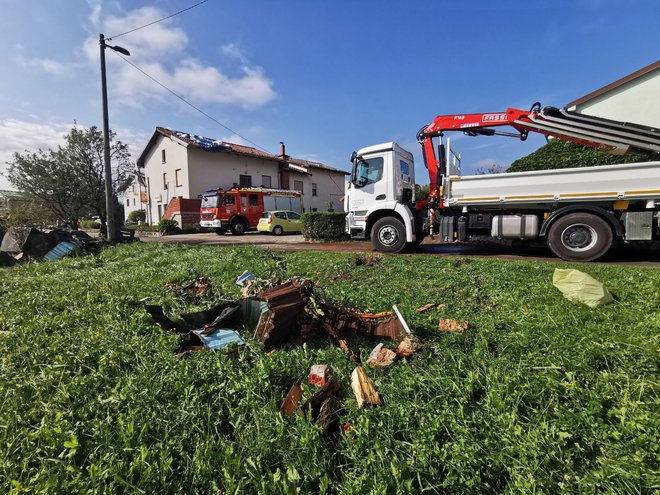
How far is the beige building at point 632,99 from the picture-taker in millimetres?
12727

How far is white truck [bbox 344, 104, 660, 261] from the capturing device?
6766 millimetres

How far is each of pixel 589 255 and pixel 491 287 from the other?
164 inches

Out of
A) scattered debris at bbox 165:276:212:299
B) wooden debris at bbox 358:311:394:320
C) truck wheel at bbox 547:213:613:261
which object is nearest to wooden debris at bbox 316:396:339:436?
wooden debris at bbox 358:311:394:320

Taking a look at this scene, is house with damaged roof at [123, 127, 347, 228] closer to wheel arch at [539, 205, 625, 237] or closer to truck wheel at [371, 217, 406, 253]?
truck wheel at [371, 217, 406, 253]

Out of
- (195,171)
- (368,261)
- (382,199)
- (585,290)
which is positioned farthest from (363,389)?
(195,171)

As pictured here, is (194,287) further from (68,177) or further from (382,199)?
(68,177)

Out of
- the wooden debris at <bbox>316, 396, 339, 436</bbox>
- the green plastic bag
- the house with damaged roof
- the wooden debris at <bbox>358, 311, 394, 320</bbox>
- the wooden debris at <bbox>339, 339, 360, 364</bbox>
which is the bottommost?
the wooden debris at <bbox>316, 396, 339, 436</bbox>

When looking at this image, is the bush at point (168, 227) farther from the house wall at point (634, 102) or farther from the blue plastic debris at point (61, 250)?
the house wall at point (634, 102)

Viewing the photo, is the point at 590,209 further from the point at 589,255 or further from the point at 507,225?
the point at 507,225

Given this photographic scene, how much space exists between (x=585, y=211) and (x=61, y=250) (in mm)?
13876

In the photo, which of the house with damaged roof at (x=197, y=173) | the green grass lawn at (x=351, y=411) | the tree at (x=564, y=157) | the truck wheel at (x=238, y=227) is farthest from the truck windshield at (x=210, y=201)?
the green grass lawn at (x=351, y=411)

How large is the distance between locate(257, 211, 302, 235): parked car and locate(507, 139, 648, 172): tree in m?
13.0

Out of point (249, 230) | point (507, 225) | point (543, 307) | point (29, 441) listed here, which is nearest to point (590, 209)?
point (507, 225)

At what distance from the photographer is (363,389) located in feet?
7.32
